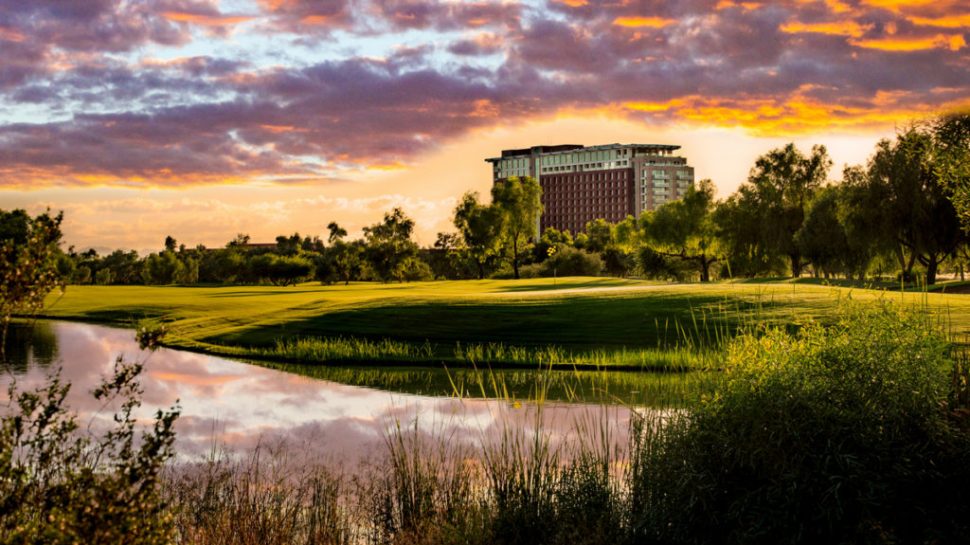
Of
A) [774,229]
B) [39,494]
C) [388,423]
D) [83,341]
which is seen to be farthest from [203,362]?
[774,229]

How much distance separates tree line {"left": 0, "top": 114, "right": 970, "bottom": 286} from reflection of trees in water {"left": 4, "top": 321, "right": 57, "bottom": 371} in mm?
Result: 6511

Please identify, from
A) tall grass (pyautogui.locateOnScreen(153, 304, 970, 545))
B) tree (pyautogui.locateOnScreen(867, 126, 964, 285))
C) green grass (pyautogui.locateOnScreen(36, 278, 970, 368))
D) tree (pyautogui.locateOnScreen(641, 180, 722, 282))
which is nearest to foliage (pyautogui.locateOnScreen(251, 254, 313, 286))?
tree (pyautogui.locateOnScreen(641, 180, 722, 282))

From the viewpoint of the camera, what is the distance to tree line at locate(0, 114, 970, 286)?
50094mm

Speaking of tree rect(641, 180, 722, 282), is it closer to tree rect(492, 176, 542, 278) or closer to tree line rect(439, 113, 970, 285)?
tree line rect(439, 113, 970, 285)

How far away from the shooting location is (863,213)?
1983 inches

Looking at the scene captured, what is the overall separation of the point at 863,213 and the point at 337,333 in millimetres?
33812

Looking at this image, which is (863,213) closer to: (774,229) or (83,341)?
(774,229)

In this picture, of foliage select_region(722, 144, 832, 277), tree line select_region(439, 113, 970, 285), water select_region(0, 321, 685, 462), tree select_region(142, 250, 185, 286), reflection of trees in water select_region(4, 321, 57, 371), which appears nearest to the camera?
water select_region(0, 321, 685, 462)

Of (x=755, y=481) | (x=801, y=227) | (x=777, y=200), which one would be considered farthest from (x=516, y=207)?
(x=755, y=481)

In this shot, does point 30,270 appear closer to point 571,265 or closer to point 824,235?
point 824,235

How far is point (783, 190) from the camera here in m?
76.2

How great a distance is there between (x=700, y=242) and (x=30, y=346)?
66.1 meters

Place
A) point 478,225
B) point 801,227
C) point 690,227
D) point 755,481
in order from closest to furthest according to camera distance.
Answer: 1. point 755,481
2. point 801,227
3. point 690,227
4. point 478,225

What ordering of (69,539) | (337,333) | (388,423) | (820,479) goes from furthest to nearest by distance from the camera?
(337,333), (388,423), (820,479), (69,539)
